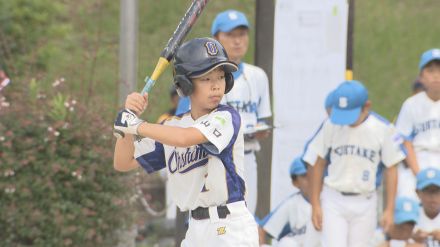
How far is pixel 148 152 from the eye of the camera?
A: 652 centimetres

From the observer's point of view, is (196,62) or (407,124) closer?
(196,62)

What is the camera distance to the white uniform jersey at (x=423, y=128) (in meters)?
9.41

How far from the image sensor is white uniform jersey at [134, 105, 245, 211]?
20.1 ft

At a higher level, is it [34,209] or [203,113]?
[203,113]

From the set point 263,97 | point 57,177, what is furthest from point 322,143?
point 57,177

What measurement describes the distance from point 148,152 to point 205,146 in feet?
1.62

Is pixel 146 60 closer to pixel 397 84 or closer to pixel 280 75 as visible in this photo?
pixel 397 84

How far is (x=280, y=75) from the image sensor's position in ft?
33.3

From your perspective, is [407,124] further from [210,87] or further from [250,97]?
[210,87]

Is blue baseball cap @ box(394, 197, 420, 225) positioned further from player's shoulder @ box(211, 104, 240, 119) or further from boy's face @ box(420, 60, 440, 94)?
player's shoulder @ box(211, 104, 240, 119)

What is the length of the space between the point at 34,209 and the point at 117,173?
725 mm

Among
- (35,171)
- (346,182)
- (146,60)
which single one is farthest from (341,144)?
(146,60)

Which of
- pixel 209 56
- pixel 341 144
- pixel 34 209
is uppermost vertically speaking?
pixel 209 56

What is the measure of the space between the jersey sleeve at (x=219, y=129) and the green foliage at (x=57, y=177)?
2.99m
